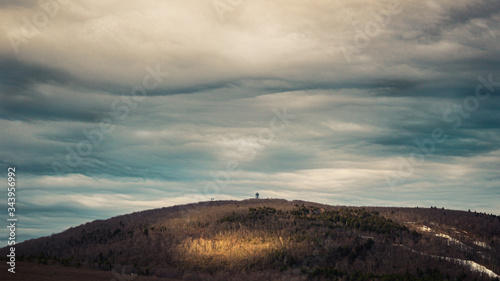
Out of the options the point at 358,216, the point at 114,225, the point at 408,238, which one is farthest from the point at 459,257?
the point at 114,225

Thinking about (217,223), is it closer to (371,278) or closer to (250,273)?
(250,273)

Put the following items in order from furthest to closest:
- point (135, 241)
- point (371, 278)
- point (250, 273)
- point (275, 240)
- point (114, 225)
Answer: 1. point (114, 225)
2. point (135, 241)
3. point (275, 240)
4. point (250, 273)
5. point (371, 278)

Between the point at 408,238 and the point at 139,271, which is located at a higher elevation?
the point at 408,238

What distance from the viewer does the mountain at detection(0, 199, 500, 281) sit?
33312 mm

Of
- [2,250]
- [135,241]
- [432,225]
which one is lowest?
[2,250]

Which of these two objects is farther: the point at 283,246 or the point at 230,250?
→ the point at 230,250

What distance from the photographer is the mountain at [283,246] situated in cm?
3331

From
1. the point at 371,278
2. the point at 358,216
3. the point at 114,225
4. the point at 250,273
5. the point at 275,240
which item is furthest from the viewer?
the point at 114,225

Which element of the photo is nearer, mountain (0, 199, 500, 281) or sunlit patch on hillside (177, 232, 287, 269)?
mountain (0, 199, 500, 281)

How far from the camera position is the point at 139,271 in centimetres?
3528

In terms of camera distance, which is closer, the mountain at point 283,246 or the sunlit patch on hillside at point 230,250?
the mountain at point 283,246

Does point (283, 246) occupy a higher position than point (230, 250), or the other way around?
point (283, 246)

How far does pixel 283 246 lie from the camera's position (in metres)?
39.4

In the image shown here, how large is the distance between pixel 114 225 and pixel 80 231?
17.2ft
